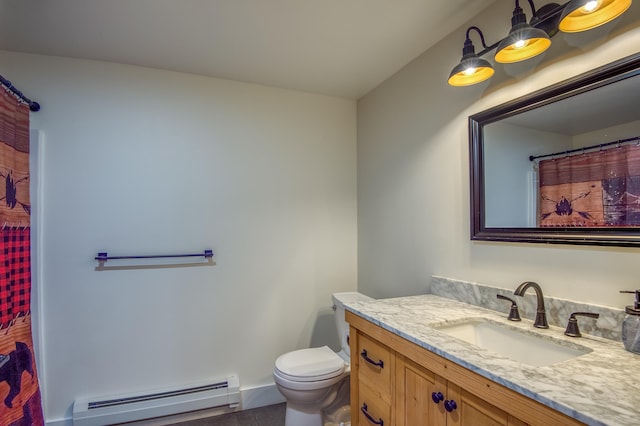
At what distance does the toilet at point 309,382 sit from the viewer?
5.89ft

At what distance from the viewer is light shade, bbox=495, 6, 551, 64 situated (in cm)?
116

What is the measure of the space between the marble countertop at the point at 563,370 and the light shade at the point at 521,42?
1055mm

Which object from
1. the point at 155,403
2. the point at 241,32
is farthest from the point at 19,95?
the point at 155,403

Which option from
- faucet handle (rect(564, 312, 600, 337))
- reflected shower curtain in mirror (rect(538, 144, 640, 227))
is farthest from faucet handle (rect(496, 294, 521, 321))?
reflected shower curtain in mirror (rect(538, 144, 640, 227))

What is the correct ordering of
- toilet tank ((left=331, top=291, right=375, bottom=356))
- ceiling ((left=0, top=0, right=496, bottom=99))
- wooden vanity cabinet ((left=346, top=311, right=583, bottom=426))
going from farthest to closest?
toilet tank ((left=331, top=291, right=375, bottom=356))
ceiling ((left=0, top=0, right=496, bottom=99))
wooden vanity cabinet ((left=346, top=311, right=583, bottom=426))

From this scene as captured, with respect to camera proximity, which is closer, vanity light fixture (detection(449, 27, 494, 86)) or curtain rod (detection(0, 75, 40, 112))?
vanity light fixture (detection(449, 27, 494, 86))

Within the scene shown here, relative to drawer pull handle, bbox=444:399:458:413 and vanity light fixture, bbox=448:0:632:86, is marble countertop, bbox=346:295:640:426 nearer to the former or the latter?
drawer pull handle, bbox=444:399:458:413

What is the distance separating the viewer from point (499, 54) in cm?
128

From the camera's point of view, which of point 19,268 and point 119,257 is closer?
point 19,268

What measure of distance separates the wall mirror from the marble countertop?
0.36m

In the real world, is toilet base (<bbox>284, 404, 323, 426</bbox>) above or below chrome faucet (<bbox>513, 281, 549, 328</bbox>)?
below

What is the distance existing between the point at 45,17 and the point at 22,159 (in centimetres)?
76

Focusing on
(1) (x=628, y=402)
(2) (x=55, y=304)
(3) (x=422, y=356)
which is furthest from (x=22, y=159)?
(1) (x=628, y=402)

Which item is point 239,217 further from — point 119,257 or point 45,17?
point 45,17
